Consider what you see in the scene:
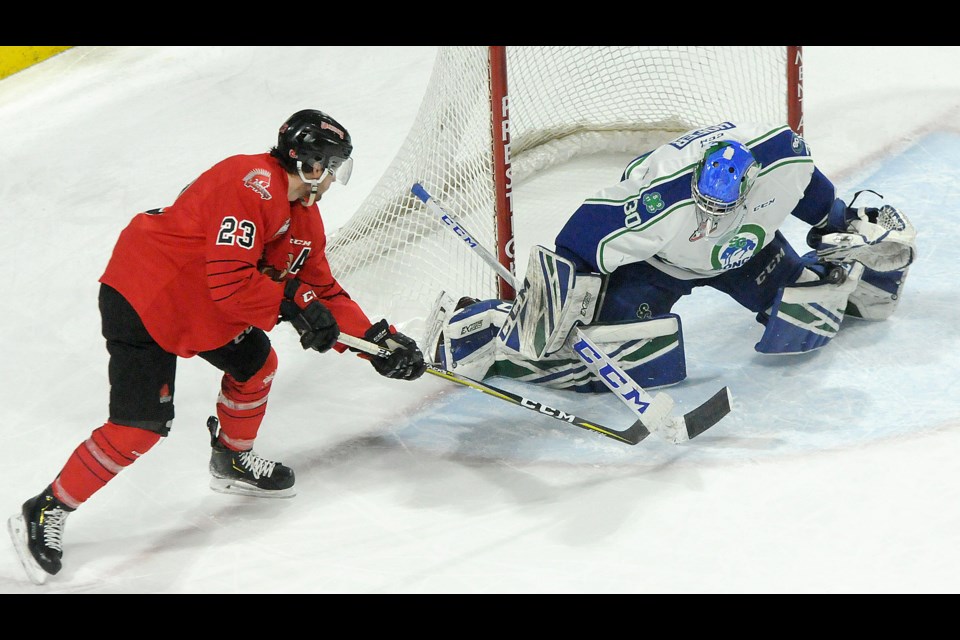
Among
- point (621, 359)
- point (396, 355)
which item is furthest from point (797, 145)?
point (396, 355)

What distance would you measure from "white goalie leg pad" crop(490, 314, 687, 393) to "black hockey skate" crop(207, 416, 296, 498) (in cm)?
76

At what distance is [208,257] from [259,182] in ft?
0.67

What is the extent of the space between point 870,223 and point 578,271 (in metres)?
0.94

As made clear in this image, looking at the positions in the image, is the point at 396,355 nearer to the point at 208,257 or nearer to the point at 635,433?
the point at 208,257

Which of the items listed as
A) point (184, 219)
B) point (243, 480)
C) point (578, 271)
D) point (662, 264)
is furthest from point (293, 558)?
point (662, 264)

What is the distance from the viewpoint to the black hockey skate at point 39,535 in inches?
109

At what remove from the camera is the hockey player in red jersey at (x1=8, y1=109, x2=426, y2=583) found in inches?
104

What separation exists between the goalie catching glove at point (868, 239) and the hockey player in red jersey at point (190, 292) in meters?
1.54

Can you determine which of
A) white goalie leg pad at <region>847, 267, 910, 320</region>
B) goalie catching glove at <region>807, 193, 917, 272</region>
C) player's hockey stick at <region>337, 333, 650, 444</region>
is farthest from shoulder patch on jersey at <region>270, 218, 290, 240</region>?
→ white goalie leg pad at <region>847, 267, 910, 320</region>

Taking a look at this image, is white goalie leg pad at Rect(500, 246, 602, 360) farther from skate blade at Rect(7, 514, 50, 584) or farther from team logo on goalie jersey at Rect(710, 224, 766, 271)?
skate blade at Rect(7, 514, 50, 584)

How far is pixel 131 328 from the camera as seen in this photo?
8.83 feet

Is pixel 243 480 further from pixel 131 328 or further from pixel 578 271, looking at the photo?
pixel 578 271

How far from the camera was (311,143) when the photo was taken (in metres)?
2.70

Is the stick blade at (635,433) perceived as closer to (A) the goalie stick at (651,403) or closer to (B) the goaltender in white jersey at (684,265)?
(A) the goalie stick at (651,403)
